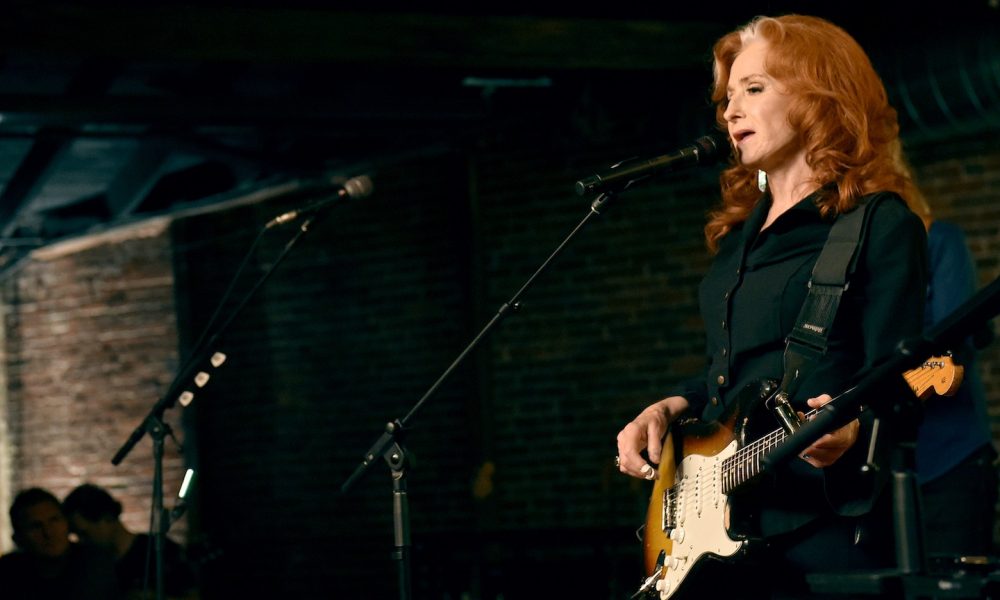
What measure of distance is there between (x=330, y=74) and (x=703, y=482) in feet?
16.5

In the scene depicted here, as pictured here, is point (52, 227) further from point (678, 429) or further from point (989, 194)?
point (678, 429)

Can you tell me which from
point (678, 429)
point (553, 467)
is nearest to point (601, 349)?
point (553, 467)

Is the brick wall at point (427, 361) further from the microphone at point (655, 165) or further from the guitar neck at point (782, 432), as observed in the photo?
the guitar neck at point (782, 432)

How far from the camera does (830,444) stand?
2.21 meters

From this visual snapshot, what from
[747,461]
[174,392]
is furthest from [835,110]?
[174,392]

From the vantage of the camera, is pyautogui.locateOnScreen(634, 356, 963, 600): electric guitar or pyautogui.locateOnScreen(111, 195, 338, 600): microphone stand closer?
pyautogui.locateOnScreen(634, 356, 963, 600): electric guitar

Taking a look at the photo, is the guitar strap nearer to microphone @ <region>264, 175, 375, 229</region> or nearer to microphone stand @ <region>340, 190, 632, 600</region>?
microphone stand @ <region>340, 190, 632, 600</region>

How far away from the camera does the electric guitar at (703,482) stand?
2365 mm

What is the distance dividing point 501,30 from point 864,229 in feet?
14.6

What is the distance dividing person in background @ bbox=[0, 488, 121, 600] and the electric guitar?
4.36 m

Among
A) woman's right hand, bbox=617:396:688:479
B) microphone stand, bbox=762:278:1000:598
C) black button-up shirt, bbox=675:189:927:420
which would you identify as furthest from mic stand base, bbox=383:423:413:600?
microphone stand, bbox=762:278:1000:598

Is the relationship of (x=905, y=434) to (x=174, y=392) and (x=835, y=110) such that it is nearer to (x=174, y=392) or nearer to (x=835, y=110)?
(x=835, y=110)

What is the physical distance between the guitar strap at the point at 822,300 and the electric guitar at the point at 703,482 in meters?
0.06

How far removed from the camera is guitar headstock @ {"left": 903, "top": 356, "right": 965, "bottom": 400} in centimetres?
228
